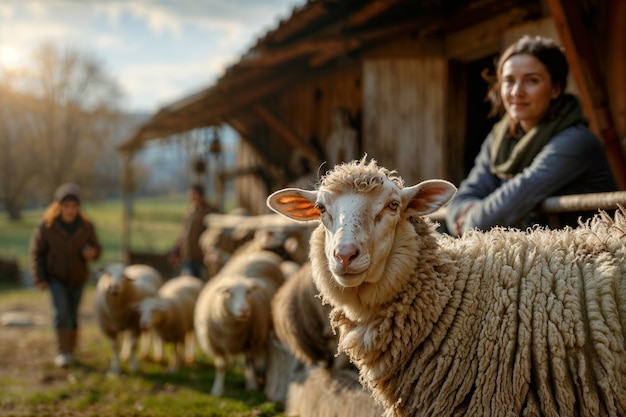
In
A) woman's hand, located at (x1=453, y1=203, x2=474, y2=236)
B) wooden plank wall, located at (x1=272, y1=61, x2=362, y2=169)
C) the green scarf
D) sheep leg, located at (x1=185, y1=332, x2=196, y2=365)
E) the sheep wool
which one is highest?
wooden plank wall, located at (x1=272, y1=61, x2=362, y2=169)

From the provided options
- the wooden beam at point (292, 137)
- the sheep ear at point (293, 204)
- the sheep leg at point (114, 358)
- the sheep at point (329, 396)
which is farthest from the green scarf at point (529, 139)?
the wooden beam at point (292, 137)

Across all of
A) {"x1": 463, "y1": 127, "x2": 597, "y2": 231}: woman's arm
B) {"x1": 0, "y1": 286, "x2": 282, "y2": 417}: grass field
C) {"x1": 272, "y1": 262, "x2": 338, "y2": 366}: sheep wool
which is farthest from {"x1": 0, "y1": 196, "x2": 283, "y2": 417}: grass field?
{"x1": 463, "y1": 127, "x2": 597, "y2": 231}: woman's arm

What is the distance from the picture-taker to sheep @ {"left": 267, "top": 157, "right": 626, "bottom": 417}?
7.86ft

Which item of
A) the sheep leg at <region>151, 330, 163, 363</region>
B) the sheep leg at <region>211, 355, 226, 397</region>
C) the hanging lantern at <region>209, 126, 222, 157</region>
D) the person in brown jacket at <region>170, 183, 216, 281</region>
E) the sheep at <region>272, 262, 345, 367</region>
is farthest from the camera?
the hanging lantern at <region>209, 126, 222, 157</region>

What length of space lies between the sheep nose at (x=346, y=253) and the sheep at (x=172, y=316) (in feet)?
16.7

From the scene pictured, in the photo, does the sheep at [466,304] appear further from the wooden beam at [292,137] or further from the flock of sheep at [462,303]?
the wooden beam at [292,137]

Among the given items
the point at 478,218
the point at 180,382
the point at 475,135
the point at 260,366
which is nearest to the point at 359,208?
the point at 478,218

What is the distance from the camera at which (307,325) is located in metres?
4.95

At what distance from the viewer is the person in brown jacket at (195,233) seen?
9961 mm

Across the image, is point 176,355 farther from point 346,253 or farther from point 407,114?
point 346,253

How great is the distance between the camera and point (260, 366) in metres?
6.54

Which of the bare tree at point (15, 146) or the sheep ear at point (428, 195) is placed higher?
the bare tree at point (15, 146)

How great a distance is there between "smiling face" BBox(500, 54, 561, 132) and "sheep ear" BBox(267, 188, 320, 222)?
1335 millimetres

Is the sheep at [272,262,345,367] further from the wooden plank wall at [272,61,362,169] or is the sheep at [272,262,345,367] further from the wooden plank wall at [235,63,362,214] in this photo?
the wooden plank wall at [272,61,362,169]
